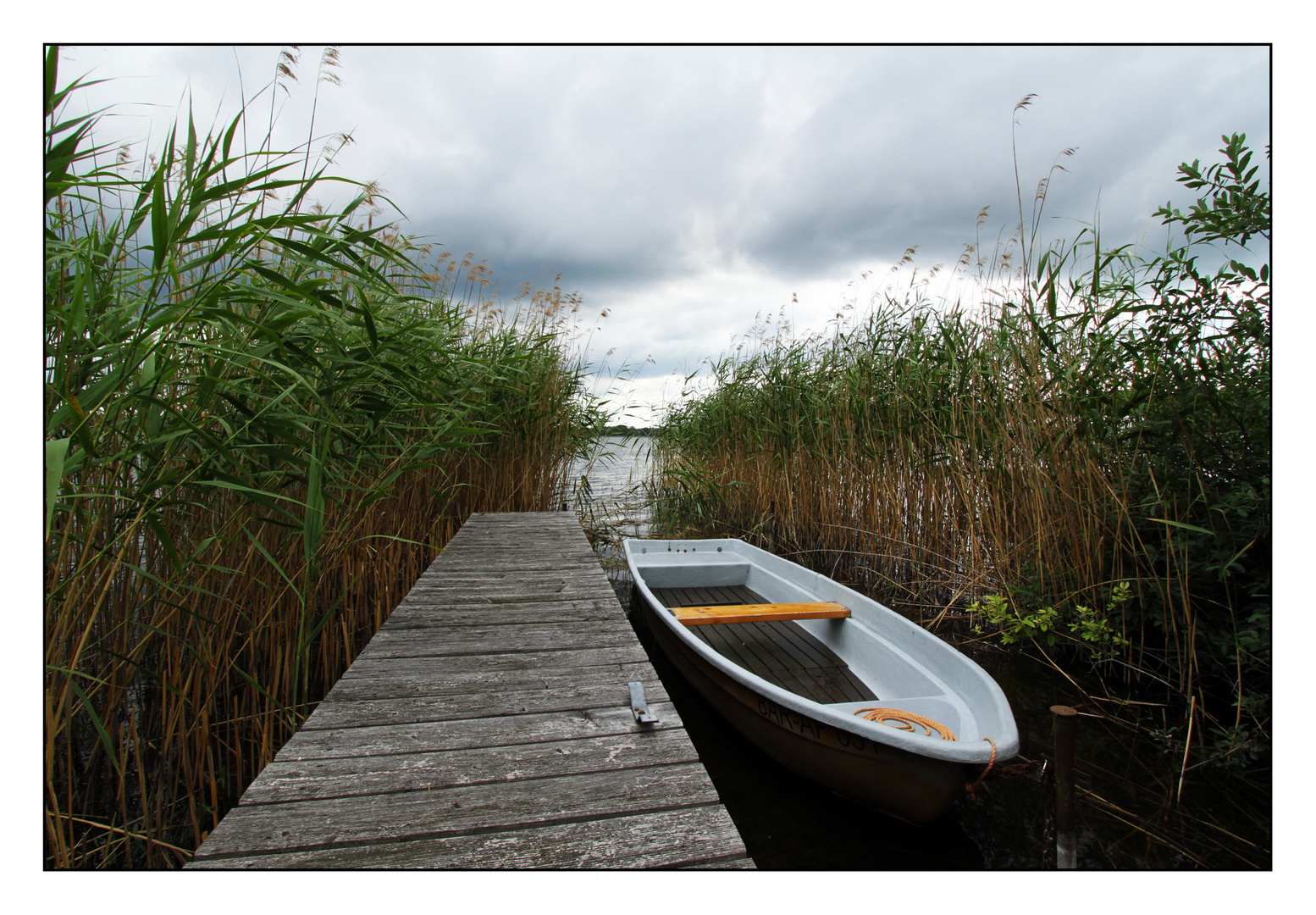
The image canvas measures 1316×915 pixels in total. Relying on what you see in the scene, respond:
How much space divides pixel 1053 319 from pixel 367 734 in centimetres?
324

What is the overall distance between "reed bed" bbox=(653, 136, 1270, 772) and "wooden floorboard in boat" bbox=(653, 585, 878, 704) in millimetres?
935

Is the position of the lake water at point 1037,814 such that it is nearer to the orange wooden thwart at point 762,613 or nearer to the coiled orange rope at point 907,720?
the coiled orange rope at point 907,720

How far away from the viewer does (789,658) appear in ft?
9.61

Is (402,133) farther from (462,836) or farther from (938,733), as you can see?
(938,733)

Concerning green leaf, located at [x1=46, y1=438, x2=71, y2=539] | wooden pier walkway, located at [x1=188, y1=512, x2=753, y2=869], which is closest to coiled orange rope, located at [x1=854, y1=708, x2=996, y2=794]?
wooden pier walkway, located at [x1=188, y1=512, x2=753, y2=869]

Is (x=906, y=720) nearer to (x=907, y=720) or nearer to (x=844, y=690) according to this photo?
(x=907, y=720)

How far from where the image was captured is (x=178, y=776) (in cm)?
187

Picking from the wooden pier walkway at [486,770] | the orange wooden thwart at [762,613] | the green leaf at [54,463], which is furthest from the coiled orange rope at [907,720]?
the green leaf at [54,463]

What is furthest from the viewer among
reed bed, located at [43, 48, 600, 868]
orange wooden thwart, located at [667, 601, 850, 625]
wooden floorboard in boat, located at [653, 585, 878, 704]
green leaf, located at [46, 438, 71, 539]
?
orange wooden thwart, located at [667, 601, 850, 625]

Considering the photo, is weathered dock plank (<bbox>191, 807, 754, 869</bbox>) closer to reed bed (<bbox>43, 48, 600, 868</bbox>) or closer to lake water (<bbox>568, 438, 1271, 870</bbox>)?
reed bed (<bbox>43, 48, 600, 868</bbox>)

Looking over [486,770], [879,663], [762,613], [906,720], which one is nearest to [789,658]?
[762,613]

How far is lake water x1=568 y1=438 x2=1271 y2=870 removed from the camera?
1874 millimetres

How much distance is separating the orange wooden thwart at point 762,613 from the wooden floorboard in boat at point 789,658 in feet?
0.30

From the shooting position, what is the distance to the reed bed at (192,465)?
4.02 feet
